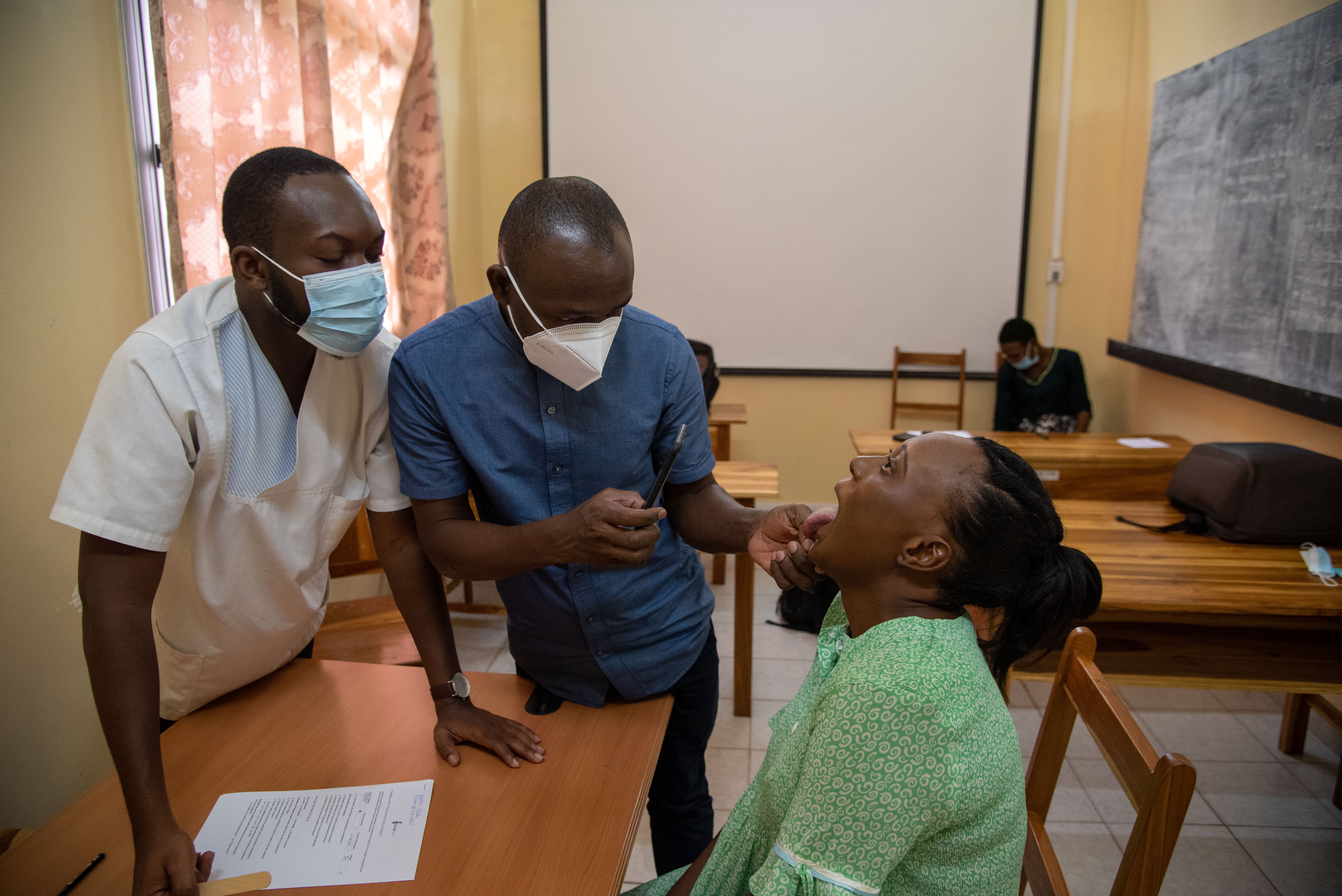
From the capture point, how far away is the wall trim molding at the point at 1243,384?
267 centimetres

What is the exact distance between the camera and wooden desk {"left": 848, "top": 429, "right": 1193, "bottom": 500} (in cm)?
348

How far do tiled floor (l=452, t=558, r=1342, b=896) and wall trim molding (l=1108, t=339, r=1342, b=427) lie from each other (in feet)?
3.55

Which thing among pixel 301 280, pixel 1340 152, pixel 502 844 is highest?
pixel 1340 152

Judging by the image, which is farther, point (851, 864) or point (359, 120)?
point (359, 120)

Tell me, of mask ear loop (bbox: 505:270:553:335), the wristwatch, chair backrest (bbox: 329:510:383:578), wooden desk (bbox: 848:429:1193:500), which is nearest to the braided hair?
mask ear loop (bbox: 505:270:553:335)

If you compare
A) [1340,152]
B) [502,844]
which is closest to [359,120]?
[502,844]

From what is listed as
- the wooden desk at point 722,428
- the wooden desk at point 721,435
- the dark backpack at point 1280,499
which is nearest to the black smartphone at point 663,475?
the dark backpack at point 1280,499

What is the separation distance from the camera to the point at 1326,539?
2312 mm

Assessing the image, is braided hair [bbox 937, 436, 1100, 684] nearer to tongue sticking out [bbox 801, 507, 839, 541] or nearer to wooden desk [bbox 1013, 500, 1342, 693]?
tongue sticking out [bbox 801, 507, 839, 541]

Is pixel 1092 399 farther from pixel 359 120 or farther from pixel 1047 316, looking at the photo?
pixel 359 120

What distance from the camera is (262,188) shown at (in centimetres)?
107

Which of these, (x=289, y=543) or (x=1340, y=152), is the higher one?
(x=1340, y=152)

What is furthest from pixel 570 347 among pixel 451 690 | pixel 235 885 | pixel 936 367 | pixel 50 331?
pixel 936 367

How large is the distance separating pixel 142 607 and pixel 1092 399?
17.0 ft
